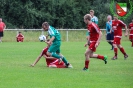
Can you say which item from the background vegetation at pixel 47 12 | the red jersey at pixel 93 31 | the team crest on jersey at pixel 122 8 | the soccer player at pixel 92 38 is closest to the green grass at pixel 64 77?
the soccer player at pixel 92 38

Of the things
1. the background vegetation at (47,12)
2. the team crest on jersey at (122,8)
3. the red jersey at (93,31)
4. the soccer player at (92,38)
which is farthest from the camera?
the background vegetation at (47,12)

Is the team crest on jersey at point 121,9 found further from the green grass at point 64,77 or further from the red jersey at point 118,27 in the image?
the green grass at point 64,77

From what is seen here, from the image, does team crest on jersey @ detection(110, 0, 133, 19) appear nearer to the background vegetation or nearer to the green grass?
the background vegetation

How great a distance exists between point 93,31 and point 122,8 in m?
42.8

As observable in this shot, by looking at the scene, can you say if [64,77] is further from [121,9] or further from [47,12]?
[47,12]

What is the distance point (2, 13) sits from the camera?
61.8m

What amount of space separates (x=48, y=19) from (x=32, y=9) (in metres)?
2.52

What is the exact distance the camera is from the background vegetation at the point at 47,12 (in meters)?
61.9

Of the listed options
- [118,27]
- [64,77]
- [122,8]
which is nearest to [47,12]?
[122,8]

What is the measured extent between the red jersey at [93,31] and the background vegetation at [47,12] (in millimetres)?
43712

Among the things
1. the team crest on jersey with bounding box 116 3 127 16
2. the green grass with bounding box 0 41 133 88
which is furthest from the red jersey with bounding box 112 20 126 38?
the team crest on jersey with bounding box 116 3 127 16

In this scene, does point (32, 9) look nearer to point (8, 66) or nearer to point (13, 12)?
point (13, 12)

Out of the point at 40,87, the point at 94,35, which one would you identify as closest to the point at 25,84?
the point at 40,87

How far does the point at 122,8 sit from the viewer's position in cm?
5922
